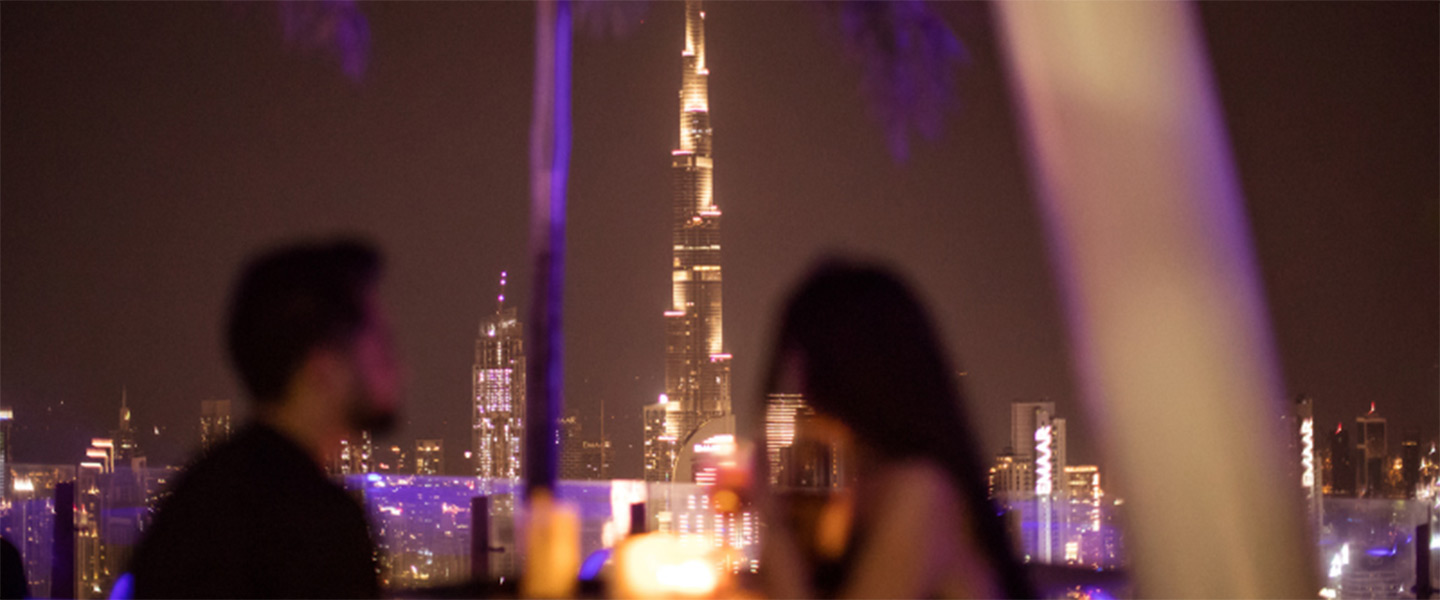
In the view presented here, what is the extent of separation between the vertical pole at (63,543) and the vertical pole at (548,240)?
2280 millimetres

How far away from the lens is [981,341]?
643 cm

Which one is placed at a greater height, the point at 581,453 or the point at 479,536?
the point at 581,453

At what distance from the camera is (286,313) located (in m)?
1.26

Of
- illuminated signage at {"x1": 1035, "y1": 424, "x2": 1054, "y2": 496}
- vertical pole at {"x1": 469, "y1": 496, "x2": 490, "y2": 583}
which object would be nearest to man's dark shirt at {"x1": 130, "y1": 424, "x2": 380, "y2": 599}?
vertical pole at {"x1": 469, "y1": 496, "x2": 490, "y2": 583}

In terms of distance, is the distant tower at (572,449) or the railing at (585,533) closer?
the railing at (585,533)

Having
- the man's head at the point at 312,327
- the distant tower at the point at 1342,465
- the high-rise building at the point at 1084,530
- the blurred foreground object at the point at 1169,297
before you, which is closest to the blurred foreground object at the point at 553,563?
the man's head at the point at 312,327

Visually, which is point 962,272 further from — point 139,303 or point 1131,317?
point 139,303

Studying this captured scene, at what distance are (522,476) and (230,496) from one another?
11.7ft

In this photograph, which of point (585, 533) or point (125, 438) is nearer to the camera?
point (585, 533)

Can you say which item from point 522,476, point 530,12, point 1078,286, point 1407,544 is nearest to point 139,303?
point 530,12

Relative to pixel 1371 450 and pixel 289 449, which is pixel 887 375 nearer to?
pixel 289 449

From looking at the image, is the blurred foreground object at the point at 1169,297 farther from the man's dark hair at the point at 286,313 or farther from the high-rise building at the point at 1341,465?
the man's dark hair at the point at 286,313

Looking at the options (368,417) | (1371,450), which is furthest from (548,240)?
(1371,450)

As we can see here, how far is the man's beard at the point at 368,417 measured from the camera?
51.4 inches
